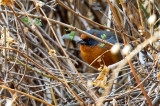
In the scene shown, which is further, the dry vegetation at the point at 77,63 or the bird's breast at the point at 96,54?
the bird's breast at the point at 96,54

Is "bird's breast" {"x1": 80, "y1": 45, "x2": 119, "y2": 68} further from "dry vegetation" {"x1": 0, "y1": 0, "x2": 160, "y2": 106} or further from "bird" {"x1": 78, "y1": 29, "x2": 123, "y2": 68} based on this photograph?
"dry vegetation" {"x1": 0, "y1": 0, "x2": 160, "y2": 106}

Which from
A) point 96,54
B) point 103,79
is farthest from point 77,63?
point 96,54

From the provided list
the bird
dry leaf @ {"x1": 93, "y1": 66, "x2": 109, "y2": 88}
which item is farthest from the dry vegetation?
the bird

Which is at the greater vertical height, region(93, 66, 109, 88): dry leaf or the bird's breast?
region(93, 66, 109, 88): dry leaf

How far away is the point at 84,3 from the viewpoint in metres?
5.08

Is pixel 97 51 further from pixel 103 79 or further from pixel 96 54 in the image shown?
pixel 103 79

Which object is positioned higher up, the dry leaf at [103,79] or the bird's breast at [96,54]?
the dry leaf at [103,79]

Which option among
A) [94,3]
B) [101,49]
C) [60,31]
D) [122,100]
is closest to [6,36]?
[122,100]

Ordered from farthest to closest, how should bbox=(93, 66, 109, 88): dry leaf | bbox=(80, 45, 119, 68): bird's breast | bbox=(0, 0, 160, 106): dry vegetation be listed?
bbox=(80, 45, 119, 68): bird's breast < bbox=(93, 66, 109, 88): dry leaf < bbox=(0, 0, 160, 106): dry vegetation

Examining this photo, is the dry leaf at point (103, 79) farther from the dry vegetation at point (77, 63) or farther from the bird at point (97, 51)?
the bird at point (97, 51)

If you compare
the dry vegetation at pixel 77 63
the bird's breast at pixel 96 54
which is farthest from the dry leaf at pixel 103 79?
the bird's breast at pixel 96 54

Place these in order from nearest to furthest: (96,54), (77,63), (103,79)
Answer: (103,79), (77,63), (96,54)

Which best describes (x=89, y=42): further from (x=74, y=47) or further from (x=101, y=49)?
(x=74, y=47)

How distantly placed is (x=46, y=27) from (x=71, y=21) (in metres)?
0.48
